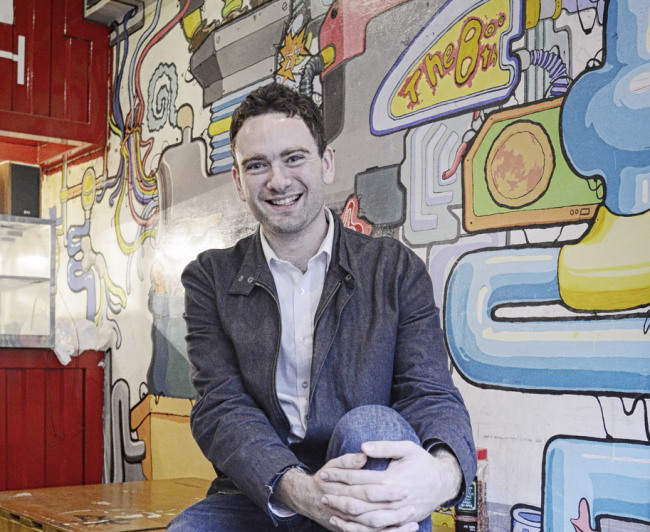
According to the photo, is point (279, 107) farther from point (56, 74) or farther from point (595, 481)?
point (56, 74)

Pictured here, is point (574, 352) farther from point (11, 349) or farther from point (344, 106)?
point (11, 349)

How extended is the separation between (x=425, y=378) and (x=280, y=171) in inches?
22.4

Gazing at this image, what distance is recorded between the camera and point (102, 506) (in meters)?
2.81

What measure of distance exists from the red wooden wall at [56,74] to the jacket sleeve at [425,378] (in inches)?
121

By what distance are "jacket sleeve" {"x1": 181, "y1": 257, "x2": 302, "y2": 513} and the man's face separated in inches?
8.9

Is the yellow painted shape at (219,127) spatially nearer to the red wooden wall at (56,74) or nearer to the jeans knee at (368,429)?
the red wooden wall at (56,74)

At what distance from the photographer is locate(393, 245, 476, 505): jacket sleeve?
156cm

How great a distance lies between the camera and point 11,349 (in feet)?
12.2

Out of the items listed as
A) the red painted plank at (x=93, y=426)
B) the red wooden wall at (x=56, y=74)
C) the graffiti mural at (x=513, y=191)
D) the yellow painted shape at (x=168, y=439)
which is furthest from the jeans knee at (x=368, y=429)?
the red wooden wall at (x=56, y=74)

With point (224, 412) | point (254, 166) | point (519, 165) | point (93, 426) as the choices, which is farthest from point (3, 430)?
point (519, 165)

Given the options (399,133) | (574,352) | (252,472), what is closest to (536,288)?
(574,352)

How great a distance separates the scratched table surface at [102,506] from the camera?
2496 mm

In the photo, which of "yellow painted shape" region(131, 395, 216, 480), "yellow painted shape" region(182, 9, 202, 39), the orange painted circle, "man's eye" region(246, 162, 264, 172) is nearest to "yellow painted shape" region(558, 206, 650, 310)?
the orange painted circle

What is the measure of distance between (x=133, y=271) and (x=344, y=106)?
5.67ft
